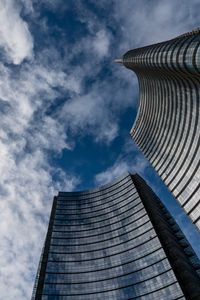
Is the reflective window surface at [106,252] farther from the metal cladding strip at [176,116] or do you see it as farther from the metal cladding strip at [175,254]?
the metal cladding strip at [176,116]

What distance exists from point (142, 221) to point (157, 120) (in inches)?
1503

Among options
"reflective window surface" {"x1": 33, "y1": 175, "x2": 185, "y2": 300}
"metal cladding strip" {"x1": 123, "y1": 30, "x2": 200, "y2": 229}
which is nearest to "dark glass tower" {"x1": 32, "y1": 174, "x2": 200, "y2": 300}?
"reflective window surface" {"x1": 33, "y1": 175, "x2": 185, "y2": 300}

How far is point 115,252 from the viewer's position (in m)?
104

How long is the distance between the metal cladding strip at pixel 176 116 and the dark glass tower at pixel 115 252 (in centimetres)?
2047

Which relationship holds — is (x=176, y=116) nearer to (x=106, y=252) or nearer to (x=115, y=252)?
(x=115, y=252)

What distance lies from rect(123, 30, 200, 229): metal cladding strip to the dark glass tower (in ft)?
67.1

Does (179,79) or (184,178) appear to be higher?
(179,79)

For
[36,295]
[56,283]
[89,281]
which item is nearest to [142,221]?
[89,281]

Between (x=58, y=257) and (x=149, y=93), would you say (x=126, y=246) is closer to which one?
(x=58, y=257)

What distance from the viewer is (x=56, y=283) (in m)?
93.1

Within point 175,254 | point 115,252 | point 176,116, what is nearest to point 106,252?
point 115,252

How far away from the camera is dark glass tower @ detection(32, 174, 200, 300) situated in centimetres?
8531

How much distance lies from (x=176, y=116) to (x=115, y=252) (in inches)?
2061

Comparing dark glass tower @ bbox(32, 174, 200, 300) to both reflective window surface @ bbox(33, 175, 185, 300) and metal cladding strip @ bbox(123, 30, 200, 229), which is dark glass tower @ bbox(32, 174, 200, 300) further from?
metal cladding strip @ bbox(123, 30, 200, 229)
